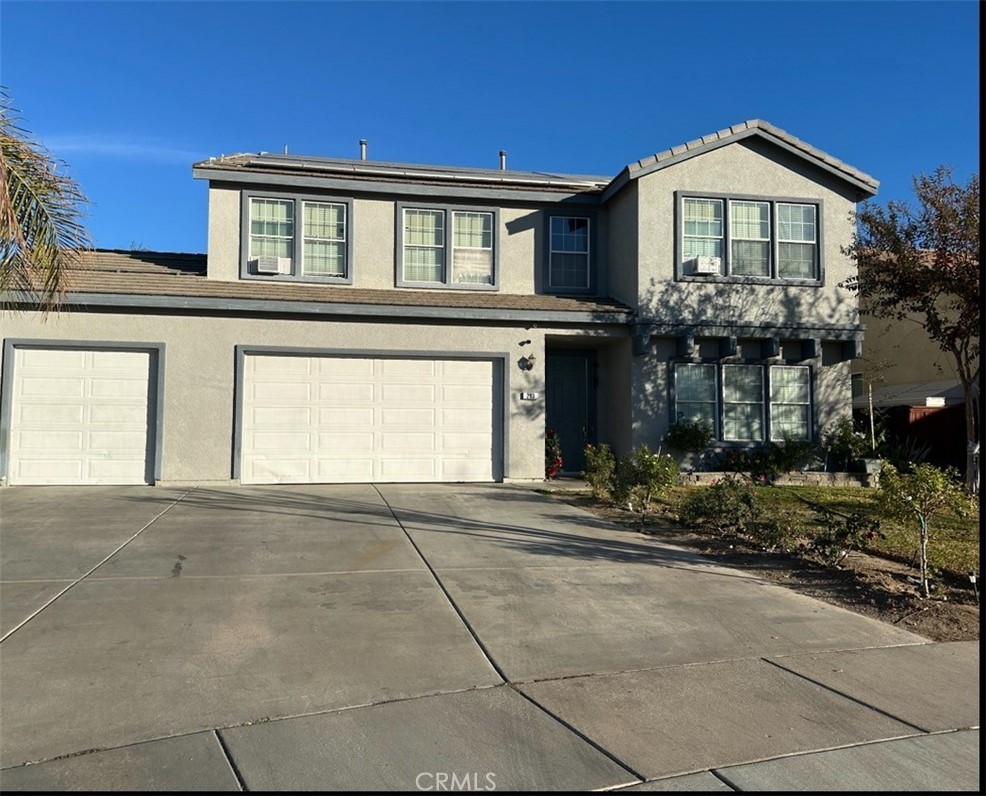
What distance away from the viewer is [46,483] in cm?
1307

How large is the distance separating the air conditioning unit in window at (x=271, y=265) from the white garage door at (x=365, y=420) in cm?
170

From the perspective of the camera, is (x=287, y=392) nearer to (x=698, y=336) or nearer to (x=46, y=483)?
(x=46, y=483)

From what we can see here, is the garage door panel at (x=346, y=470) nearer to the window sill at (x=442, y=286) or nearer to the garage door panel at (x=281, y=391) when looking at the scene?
the garage door panel at (x=281, y=391)

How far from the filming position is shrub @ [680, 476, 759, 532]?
988cm

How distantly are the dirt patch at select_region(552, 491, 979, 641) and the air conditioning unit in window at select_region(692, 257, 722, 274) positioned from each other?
6.30m

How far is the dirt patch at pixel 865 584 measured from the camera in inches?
249

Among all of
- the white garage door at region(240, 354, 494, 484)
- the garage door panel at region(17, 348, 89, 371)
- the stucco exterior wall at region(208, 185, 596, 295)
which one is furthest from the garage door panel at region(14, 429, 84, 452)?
the stucco exterior wall at region(208, 185, 596, 295)

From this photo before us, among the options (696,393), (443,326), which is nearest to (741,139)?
(696,393)

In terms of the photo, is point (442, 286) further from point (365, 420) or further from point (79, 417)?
point (79, 417)

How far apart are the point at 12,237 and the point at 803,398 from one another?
1336 centimetres

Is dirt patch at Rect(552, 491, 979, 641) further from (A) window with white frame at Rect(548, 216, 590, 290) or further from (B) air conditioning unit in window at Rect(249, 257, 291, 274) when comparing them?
(B) air conditioning unit in window at Rect(249, 257, 291, 274)

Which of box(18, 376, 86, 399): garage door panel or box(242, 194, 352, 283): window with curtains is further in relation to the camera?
box(242, 194, 352, 283): window with curtains

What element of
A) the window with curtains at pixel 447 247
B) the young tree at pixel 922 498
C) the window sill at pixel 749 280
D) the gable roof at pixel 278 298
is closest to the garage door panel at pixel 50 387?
the gable roof at pixel 278 298

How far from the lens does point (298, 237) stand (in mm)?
14766
